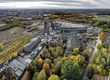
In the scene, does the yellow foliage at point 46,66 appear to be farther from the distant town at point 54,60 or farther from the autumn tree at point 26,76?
the autumn tree at point 26,76

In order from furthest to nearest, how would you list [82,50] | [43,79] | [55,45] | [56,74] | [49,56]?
[55,45], [82,50], [49,56], [56,74], [43,79]

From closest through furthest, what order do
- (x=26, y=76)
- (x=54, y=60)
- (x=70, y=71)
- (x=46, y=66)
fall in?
1. (x=70, y=71)
2. (x=26, y=76)
3. (x=46, y=66)
4. (x=54, y=60)

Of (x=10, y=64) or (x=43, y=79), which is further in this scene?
(x=10, y=64)

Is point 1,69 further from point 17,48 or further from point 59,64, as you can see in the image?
point 17,48

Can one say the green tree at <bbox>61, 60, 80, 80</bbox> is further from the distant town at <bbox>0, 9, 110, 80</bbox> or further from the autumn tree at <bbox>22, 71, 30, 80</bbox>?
the autumn tree at <bbox>22, 71, 30, 80</bbox>

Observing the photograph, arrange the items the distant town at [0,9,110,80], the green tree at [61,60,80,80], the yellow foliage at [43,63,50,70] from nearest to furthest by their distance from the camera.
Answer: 1. the green tree at [61,60,80,80]
2. the distant town at [0,9,110,80]
3. the yellow foliage at [43,63,50,70]

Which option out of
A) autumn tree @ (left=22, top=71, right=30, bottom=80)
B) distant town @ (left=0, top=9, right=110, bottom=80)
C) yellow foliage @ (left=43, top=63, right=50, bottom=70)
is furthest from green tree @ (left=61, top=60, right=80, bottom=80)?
autumn tree @ (left=22, top=71, right=30, bottom=80)

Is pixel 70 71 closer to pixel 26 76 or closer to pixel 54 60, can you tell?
pixel 26 76

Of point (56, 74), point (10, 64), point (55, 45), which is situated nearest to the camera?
point (56, 74)

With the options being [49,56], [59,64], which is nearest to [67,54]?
[49,56]

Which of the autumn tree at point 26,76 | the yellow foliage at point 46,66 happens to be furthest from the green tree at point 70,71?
the autumn tree at point 26,76

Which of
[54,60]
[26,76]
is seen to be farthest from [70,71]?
[54,60]
